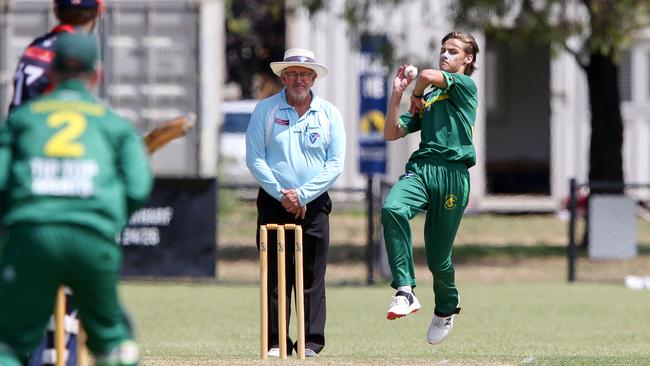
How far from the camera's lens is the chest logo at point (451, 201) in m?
9.58

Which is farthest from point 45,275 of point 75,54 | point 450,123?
point 450,123

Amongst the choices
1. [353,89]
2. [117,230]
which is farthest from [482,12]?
[117,230]

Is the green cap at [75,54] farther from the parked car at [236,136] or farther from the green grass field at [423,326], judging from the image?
the parked car at [236,136]

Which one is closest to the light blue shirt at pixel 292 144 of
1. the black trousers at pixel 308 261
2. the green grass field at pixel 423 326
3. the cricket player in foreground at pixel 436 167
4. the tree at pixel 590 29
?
the black trousers at pixel 308 261

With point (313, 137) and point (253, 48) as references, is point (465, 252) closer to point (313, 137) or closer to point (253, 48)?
point (313, 137)

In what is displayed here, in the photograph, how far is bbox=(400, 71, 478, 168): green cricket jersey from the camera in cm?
953

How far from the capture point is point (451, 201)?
959 cm

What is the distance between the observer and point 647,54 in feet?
103

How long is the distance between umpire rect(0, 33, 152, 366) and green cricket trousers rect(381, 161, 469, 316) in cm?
351

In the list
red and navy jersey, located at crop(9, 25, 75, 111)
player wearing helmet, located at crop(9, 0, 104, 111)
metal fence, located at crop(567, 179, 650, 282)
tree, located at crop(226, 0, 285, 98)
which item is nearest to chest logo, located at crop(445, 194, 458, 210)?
player wearing helmet, located at crop(9, 0, 104, 111)

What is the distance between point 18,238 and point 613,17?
1611 centimetres

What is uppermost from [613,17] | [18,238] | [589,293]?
[613,17]

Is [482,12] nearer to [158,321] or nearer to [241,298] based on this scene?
[241,298]

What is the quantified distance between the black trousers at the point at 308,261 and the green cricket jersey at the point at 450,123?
3.92ft
